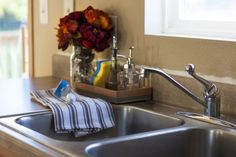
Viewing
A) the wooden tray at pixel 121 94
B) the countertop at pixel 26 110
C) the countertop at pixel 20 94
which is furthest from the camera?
the wooden tray at pixel 121 94

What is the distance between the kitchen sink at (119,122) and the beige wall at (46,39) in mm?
909

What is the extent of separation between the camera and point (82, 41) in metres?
2.22

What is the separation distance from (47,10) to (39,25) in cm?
13

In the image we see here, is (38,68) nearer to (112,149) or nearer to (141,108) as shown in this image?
(141,108)

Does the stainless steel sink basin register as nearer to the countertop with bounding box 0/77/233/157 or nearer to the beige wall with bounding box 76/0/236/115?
the countertop with bounding box 0/77/233/157

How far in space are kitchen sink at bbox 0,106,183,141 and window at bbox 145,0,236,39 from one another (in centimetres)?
40

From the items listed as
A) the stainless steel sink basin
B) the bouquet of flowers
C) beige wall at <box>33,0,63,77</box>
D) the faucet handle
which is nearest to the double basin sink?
the stainless steel sink basin

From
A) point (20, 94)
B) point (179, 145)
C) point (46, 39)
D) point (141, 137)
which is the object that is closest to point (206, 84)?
point (179, 145)

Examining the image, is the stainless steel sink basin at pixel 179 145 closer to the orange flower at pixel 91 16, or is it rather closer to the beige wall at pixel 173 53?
the beige wall at pixel 173 53

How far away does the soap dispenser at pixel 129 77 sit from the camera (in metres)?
2.04

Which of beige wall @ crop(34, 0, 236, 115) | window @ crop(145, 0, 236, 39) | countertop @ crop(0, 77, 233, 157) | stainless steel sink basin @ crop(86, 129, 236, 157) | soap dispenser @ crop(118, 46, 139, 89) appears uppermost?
window @ crop(145, 0, 236, 39)

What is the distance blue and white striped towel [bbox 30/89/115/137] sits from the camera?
1.80 m

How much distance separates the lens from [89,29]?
2189mm

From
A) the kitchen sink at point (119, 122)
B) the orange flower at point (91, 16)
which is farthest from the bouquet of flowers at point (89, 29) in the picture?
the kitchen sink at point (119, 122)
